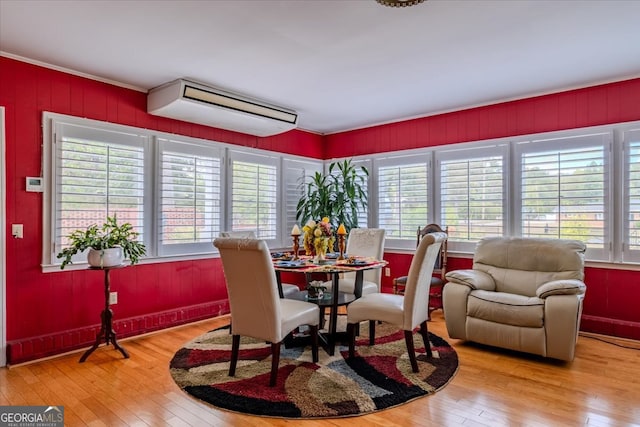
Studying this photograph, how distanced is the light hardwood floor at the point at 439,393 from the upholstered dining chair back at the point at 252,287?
0.57 m

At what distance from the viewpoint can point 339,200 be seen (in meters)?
5.50

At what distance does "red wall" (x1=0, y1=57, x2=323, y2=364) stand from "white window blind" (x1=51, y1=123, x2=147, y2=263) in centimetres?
15

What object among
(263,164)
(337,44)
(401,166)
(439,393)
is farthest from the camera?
(401,166)

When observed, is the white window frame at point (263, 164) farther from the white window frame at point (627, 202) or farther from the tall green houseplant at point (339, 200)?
the white window frame at point (627, 202)

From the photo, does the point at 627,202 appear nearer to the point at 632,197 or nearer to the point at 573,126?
the point at 632,197

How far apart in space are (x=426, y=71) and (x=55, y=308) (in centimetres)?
397

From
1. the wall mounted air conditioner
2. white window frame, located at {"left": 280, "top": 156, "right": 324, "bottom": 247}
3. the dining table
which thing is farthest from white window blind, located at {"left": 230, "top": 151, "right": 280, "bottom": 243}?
the dining table

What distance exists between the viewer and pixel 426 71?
3.62 m

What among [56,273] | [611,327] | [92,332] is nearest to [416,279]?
[611,327]

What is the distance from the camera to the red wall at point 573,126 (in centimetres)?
381

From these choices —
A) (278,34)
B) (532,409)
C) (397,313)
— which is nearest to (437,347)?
(397,313)

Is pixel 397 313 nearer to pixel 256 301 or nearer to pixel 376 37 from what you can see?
pixel 256 301

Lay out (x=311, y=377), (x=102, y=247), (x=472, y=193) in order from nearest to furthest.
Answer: (x=311, y=377) → (x=102, y=247) → (x=472, y=193)

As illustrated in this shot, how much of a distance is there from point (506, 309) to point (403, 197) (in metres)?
2.36
